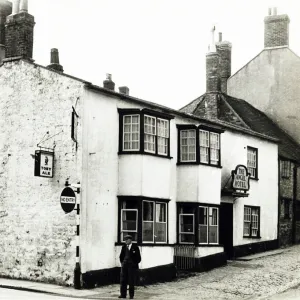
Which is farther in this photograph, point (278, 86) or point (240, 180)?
point (278, 86)

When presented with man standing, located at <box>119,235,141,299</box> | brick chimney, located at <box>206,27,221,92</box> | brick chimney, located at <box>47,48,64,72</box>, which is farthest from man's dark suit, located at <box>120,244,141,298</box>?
brick chimney, located at <box>206,27,221,92</box>

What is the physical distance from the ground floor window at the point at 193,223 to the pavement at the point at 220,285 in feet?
4.80

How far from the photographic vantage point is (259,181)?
102 ft

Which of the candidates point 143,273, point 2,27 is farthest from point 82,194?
point 2,27

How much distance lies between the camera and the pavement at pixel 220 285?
59.3ft

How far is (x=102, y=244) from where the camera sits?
1991 cm

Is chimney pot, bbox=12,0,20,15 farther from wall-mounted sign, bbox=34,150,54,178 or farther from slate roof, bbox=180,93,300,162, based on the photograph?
slate roof, bbox=180,93,300,162

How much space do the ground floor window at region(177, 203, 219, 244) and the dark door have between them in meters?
4.10

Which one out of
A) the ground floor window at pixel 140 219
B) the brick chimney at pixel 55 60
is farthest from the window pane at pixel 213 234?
the brick chimney at pixel 55 60

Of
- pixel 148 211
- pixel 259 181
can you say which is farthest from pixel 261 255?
pixel 148 211

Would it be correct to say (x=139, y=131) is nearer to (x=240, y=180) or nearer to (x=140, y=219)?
(x=140, y=219)

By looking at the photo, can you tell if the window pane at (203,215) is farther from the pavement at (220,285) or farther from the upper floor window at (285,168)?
the upper floor window at (285,168)

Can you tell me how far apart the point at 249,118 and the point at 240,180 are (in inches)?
353

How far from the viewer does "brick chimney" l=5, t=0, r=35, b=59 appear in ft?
70.2
